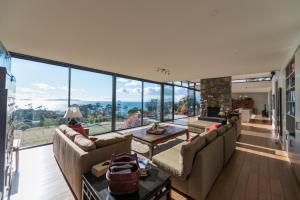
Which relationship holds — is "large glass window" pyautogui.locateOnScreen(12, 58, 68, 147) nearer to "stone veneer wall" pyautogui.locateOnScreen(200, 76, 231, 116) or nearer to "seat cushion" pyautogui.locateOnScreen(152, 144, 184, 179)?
"seat cushion" pyautogui.locateOnScreen(152, 144, 184, 179)

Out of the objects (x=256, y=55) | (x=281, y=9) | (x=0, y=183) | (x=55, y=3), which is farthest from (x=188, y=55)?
(x=0, y=183)

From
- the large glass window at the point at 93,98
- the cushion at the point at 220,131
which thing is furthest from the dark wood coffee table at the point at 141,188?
the large glass window at the point at 93,98

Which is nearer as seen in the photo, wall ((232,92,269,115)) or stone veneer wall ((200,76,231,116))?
stone veneer wall ((200,76,231,116))

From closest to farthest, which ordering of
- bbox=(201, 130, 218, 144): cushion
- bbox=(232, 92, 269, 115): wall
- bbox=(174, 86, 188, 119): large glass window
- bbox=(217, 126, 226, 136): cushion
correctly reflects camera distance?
1. bbox=(201, 130, 218, 144): cushion
2. bbox=(217, 126, 226, 136): cushion
3. bbox=(174, 86, 188, 119): large glass window
4. bbox=(232, 92, 269, 115): wall

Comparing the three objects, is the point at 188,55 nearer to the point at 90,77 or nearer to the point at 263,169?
the point at 263,169

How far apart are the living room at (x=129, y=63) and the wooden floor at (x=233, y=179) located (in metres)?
0.02

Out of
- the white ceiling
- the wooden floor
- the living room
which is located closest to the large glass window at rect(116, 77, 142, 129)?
the living room

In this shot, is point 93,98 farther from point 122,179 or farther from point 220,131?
point 122,179

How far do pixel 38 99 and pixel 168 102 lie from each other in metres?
6.83

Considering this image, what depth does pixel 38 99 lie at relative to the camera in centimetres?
425

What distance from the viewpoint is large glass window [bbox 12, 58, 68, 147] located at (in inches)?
155

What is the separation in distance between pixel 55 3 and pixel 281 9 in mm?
2929

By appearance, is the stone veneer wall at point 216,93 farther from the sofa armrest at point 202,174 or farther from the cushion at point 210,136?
the sofa armrest at point 202,174

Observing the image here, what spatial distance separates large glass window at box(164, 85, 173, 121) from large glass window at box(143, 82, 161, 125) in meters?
0.59
